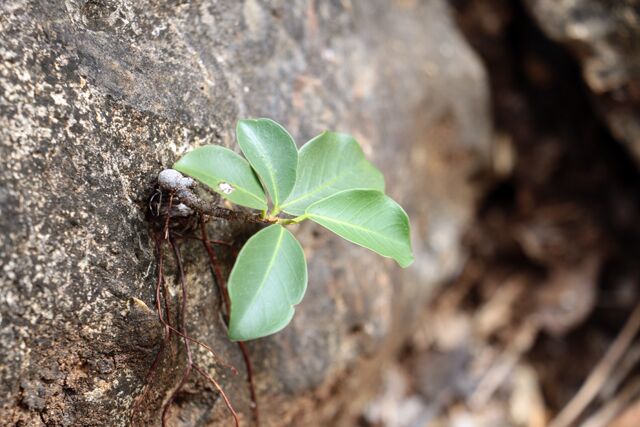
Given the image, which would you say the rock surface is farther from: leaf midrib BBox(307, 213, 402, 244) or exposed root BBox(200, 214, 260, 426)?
exposed root BBox(200, 214, 260, 426)

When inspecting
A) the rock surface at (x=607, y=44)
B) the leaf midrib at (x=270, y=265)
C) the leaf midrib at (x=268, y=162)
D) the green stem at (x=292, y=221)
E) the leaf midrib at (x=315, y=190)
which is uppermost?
the rock surface at (x=607, y=44)

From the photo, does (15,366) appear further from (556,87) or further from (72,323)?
(556,87)

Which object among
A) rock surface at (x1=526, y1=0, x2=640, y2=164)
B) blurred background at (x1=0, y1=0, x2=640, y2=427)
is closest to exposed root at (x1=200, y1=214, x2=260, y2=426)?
blurred background at (x1=0, y1=0, x2=640, y2=427)

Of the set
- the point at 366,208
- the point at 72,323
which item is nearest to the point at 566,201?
the point at 366,208

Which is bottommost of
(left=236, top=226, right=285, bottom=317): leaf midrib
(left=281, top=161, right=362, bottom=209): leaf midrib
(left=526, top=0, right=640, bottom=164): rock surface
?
(left=236, top=226, right=285, bottom=317): leaf midrib

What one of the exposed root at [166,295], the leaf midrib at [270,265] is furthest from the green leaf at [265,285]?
the exposed root at [166,295]

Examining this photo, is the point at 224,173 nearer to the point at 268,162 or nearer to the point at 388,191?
the point at 268,162

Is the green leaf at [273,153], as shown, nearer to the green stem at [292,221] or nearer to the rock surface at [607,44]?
the green stem at [292,221]
